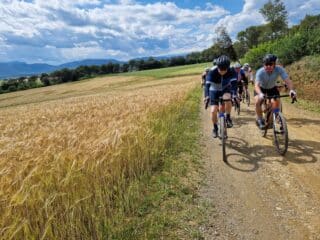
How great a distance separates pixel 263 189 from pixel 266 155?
2086mm

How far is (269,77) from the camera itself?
8.56 meters

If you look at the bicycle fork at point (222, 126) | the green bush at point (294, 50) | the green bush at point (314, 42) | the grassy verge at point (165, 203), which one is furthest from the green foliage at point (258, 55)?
the grassy verge at point (165, 203)

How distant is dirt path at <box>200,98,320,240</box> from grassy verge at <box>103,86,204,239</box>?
0.29m

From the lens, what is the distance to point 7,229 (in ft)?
13.3

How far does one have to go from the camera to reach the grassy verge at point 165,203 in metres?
4.79

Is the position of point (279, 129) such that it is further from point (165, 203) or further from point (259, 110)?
point (165, 203)

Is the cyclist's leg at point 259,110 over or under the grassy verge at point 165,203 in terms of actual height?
over

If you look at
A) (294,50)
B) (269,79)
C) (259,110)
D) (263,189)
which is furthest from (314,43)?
(263,189)

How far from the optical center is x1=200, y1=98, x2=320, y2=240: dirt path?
15.9 ft

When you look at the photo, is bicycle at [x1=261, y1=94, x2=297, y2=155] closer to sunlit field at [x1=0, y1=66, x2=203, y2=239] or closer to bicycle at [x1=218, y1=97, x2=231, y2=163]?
bicycle at [x1=218, y1=97, x2=231, y2=163]

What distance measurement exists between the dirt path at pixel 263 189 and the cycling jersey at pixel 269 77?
67.3 inches

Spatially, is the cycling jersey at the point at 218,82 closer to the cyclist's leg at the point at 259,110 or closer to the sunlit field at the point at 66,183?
the cyclist's leg at the point at 259,110

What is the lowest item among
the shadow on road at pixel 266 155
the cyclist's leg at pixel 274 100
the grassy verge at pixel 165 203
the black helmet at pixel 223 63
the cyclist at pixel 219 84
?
the shadow on road at pixel 266 155

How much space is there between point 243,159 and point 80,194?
4483 mm
